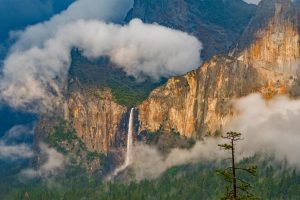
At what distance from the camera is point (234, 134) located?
6506cm

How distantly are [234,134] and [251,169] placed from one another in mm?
4230

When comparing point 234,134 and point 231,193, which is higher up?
point 234,134

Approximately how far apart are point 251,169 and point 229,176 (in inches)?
98.6

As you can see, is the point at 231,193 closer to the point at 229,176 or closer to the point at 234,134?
the point at 229,176

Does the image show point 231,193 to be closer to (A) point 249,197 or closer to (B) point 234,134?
(A) point 249,197

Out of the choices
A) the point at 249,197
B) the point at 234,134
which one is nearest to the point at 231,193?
the point at 249,197

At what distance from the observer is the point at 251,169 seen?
6588 centimetres

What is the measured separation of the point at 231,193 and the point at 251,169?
137 inches

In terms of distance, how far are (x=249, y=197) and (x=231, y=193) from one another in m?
1.93

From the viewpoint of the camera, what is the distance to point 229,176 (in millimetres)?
65375

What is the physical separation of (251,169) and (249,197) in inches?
122

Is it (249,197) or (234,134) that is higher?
(234,134)

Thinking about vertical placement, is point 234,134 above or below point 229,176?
above

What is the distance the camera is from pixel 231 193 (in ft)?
220
